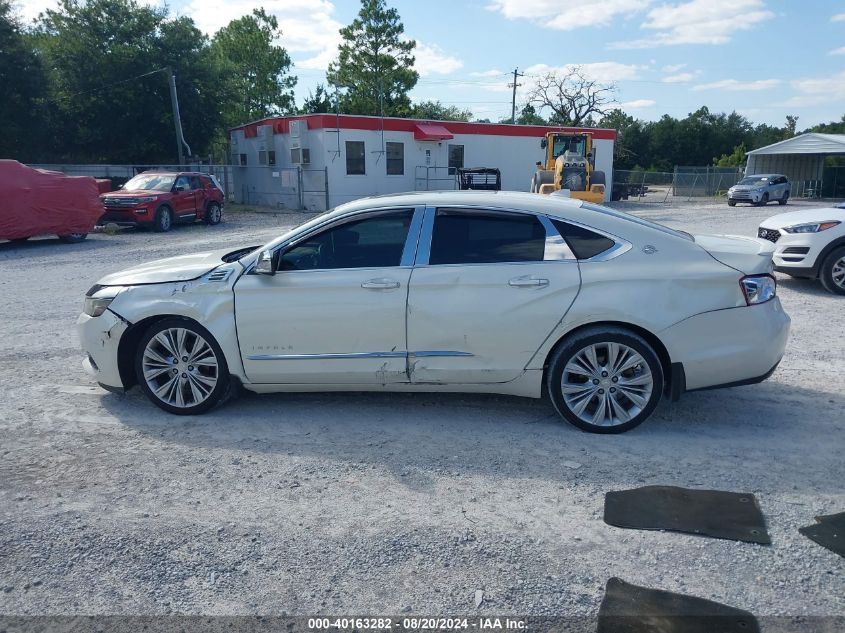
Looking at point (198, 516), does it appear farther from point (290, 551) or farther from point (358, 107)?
point (358, 107)

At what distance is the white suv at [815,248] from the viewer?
921 cm

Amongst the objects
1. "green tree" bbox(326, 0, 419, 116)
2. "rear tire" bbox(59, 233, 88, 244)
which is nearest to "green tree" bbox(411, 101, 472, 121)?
"green tree" bbox(326, 0, 419, 116)

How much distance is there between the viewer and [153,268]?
526 centimetres

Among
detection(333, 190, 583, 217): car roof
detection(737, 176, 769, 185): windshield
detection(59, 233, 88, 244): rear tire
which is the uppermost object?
detection(737, 176, 769, 185): windshield

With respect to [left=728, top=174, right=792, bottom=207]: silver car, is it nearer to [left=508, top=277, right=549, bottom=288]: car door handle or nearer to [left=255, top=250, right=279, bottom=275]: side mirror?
[left=508, top=277, right=549, bottom=288]: car door handle

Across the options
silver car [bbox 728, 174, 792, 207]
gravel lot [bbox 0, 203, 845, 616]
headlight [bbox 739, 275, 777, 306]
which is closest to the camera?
gravel lot [bbox 0, 203, 845, 616]

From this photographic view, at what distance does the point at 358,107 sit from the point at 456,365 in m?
52.9

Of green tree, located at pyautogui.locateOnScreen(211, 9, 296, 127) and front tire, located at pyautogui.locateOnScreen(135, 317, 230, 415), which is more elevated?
green tree, located at pyautogui.locateOnScreen(211, 9, 296, 127)

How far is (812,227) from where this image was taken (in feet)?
30.7

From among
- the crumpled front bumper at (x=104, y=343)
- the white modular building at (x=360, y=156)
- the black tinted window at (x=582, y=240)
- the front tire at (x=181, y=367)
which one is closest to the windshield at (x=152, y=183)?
the white modular building at (x=360, y=156)

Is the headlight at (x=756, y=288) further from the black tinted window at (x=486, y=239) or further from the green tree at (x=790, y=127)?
the green tree at (x=790, y=127)

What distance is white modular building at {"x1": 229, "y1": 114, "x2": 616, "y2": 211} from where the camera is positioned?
3012cm

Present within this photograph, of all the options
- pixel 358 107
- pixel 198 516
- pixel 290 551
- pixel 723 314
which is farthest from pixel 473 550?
pixel 358 107

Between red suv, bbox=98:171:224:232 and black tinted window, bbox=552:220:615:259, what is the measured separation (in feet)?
58.7
